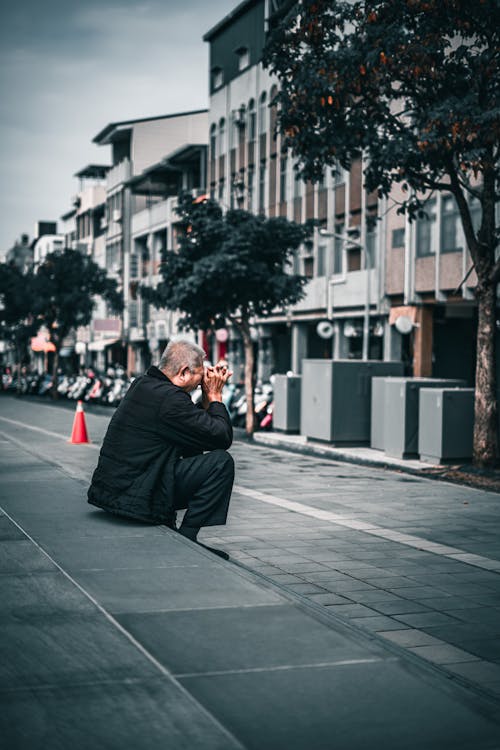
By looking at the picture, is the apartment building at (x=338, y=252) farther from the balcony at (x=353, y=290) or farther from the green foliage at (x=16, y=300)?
the green foliage at (x=16, y=300)

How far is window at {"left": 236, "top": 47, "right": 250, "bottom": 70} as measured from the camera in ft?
163

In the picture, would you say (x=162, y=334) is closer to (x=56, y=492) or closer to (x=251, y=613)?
(x=56, y=492)

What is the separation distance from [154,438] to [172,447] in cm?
13

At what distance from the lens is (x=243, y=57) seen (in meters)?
50.4

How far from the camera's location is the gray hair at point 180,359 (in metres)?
6.80

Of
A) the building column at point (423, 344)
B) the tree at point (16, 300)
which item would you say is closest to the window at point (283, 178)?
the building column at point (423, 344)

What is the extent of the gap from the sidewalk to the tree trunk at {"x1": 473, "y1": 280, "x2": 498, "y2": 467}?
19.9 feet

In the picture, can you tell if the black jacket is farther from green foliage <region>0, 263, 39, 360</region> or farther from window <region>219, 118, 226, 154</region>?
green foliage <region>0, 263, 39, 360</region>

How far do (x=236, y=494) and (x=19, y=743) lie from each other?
9.56 metres

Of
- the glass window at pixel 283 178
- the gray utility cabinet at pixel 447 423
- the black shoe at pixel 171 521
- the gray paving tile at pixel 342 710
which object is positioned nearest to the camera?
the gray paving tile at pixel 342 710

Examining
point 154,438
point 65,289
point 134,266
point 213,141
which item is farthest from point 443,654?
point 134,266

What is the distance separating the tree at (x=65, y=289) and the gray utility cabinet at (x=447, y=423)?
39.1 m

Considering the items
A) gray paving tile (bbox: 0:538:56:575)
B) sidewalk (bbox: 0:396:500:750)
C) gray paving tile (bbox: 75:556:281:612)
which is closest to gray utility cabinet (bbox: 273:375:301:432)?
sidewalk (bbox: 0:396:500:750)

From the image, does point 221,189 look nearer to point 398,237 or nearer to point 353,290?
point 353,290
